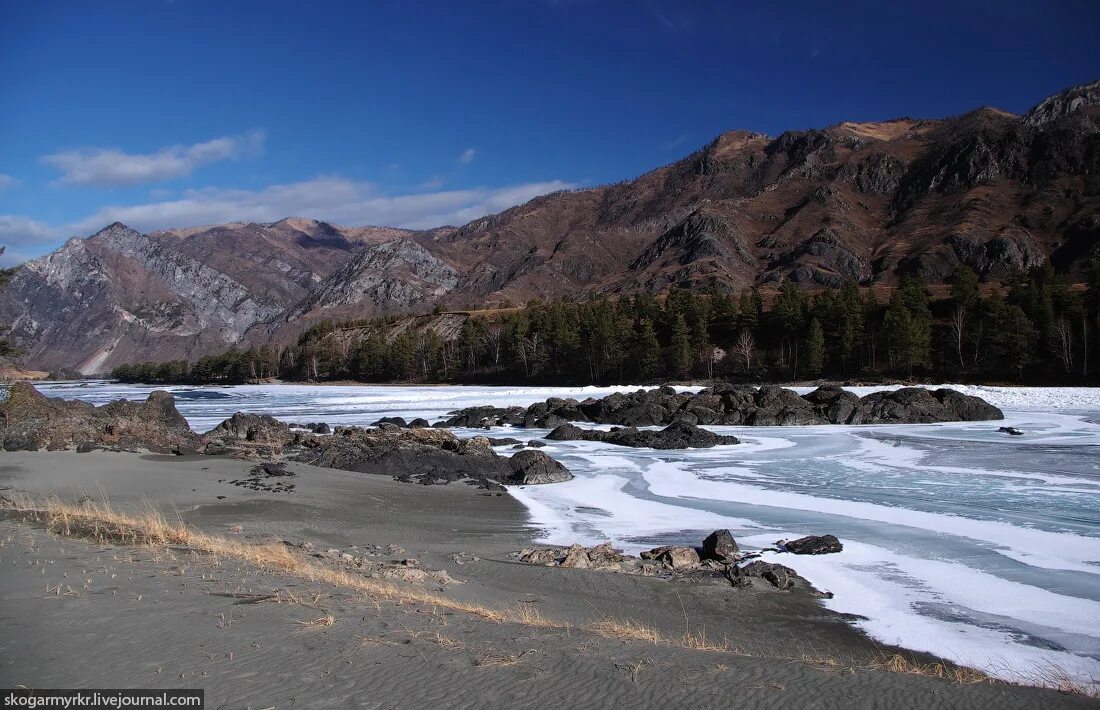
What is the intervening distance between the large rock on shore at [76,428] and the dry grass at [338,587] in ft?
47.0

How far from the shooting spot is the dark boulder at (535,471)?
23922 millimetres

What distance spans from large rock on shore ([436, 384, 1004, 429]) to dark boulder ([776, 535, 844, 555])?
93.9ft

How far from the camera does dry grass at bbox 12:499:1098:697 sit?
293 inches

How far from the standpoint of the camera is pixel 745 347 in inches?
3457

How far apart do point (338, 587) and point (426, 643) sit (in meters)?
2.86

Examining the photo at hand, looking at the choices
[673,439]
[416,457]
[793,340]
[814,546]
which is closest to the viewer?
[814,546]

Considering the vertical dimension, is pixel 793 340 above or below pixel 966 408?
above

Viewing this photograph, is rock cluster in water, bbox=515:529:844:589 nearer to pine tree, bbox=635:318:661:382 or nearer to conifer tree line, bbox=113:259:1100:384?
conifer tree line, bbox=113:259:1100:384

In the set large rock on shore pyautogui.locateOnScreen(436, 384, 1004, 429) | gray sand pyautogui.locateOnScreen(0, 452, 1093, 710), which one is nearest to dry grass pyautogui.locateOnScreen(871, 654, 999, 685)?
gray sand pyautogui.locateOnScreen(0, 452, 1093, 710)

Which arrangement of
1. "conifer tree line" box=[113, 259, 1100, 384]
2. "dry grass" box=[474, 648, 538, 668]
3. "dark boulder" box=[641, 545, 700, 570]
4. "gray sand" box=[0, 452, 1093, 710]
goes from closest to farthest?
1. "gray sand" box=[0, 452, 1093, 710]
2. "dry grass" box=[474, 648, 538, 668]
3. "dark boulder" box=[641, 545, 700, 570]
4. "conifer tree line" box=[113, 259, 1100, 384]

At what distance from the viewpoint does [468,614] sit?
855cm

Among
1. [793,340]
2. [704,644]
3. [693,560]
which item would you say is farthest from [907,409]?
[793,340]

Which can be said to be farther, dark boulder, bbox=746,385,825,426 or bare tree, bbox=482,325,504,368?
bare tree, bbox=482,325,504,368

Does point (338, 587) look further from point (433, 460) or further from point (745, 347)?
point (745, 347)
